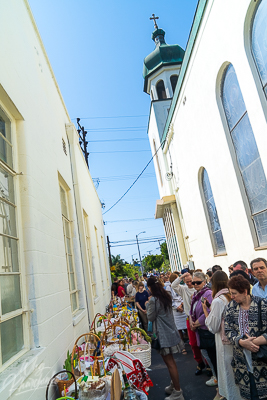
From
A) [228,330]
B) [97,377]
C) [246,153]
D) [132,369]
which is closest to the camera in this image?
[97,377]

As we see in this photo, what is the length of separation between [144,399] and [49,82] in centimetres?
494

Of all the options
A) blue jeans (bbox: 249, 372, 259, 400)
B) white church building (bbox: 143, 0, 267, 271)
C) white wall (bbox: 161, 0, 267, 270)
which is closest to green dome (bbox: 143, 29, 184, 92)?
white church building (bbox: 143, 0, 267, 271)

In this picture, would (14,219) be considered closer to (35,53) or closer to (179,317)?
(35,53)

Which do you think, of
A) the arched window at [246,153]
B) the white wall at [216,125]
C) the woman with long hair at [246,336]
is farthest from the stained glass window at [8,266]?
the arched window at [246,153]

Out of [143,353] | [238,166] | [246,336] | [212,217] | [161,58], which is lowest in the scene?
[143,353]

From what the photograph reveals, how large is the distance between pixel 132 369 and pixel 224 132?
238 inches

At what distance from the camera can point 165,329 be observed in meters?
4.26

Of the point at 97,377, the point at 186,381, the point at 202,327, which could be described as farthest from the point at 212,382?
the point at 97,377

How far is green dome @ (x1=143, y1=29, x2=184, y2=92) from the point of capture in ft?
66.4

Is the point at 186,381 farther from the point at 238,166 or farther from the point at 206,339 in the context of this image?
the point at 238,166

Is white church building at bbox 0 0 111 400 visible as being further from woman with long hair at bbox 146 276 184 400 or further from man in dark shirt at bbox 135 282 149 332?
man in dark shirt at bbox 135 282 149 332

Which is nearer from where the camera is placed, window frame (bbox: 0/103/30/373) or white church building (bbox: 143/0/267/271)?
window frame (bbox: 0/103/30/373)

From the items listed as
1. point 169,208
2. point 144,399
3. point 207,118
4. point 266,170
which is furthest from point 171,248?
point 144,399

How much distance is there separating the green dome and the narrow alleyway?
62.6ft
